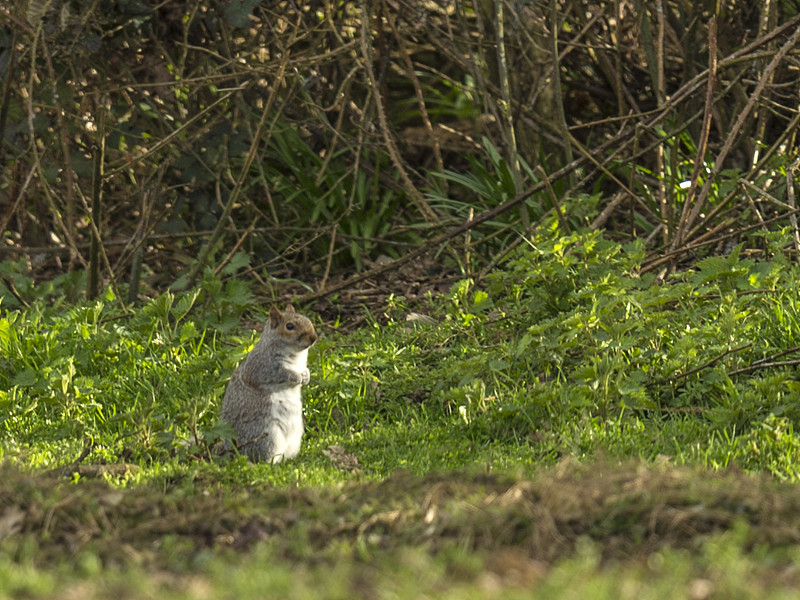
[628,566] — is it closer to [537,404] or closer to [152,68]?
[537,404]

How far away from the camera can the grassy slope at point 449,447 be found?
110 inches

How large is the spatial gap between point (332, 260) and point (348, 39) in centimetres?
184

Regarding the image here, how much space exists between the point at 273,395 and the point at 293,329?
0.28 meters

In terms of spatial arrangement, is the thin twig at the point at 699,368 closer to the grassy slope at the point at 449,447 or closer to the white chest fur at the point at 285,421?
the grassy slope at the point at 449,447

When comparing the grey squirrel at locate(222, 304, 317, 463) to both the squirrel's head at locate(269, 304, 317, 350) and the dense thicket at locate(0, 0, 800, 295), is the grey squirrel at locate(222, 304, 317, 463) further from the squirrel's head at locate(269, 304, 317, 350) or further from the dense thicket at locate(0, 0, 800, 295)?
the dense thicket at locate(0, 0, 800, 295)

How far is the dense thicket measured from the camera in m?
7.03

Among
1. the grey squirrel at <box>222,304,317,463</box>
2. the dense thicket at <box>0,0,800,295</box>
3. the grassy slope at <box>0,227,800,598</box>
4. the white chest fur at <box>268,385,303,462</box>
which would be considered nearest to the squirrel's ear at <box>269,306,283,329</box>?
the grey squirrel at <box>222,304,317,463</box>

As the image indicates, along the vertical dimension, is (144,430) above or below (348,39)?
below

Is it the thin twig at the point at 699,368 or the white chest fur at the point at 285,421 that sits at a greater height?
the thin twig at the point at 699,368

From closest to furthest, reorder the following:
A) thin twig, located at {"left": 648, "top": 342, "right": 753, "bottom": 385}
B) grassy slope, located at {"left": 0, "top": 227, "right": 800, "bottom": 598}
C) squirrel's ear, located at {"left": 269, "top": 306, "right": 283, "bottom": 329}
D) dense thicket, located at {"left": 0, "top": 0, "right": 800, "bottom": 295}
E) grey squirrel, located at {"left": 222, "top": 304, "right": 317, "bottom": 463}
A: grassy slope, located at {"left": 0, "top": 227, "right": 800, "bottom": 598} → grey squirrel, located at {"left": 222, "top": 304, "right": 317, "bottom": 463} → squirrel's ear, located at {"left": 269, "top": 306, "right": 283, "bottom": 329} → thin twig, located at {"left": 648, "top": 342, "right": 753, "bottom": 385} → dense thicket, located at {"left": 0, "top": 0, "right": 800, "bottom": 295}

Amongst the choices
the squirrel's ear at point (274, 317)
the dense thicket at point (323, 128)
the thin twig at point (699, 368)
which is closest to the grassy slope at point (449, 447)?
the thin twig at point (699, 368)

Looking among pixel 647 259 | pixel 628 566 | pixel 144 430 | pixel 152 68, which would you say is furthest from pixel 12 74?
pixel 628 566

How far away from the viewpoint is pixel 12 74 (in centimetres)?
711

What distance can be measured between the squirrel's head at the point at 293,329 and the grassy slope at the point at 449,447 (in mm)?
428
